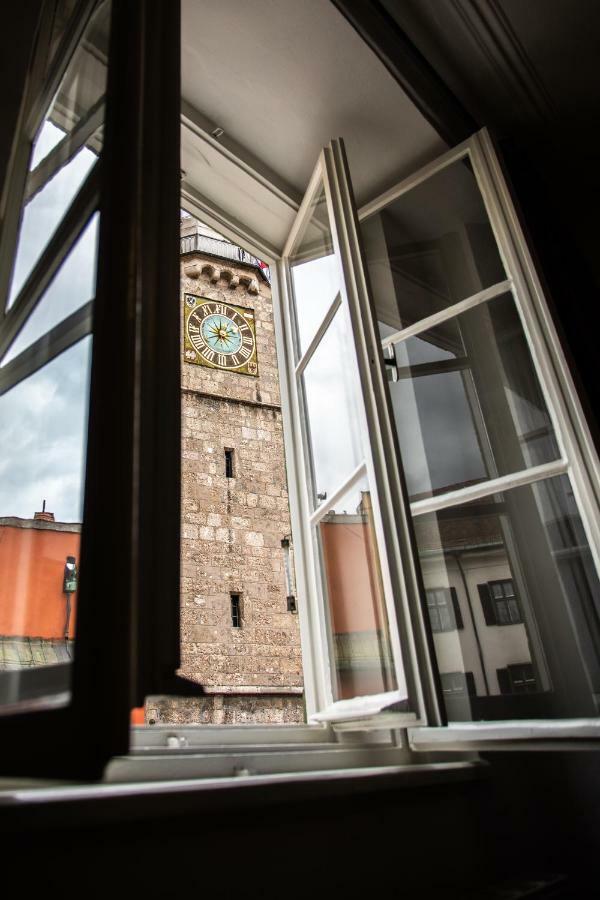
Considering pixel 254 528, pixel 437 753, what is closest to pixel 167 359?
pixel 437 753

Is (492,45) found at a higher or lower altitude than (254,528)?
lower

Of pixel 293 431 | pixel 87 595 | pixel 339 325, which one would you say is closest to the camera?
pixel 87 595

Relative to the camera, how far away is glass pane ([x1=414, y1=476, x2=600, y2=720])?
54.0 inches

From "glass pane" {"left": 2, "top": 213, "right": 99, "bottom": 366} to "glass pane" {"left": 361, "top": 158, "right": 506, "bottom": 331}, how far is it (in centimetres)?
117

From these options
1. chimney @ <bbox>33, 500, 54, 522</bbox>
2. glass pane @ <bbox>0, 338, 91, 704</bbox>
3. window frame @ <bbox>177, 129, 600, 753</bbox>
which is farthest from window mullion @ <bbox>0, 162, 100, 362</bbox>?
window frame @ <bbox>177, 129, 600, 753</bbox>

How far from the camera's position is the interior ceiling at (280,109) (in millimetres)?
1600

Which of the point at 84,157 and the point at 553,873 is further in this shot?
the point at 553,873

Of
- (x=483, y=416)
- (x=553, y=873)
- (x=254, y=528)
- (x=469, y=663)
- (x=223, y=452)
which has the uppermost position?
(x=223, y=452)

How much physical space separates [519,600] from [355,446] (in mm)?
556

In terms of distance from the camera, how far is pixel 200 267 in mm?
14328

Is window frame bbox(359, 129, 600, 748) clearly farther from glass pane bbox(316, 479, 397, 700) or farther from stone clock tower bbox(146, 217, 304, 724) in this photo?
stone clock tower bbox(146, 217, 304, 724)

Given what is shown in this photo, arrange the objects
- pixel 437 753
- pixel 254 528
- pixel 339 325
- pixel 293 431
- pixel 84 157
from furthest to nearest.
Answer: pixel 254 528 → pixel 293 431 → pixel 339 325 → pixel 437 753 → pixel 84 157

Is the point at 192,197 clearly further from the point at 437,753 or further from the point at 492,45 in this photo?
the point at 437,753

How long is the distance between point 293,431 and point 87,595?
1454mm
